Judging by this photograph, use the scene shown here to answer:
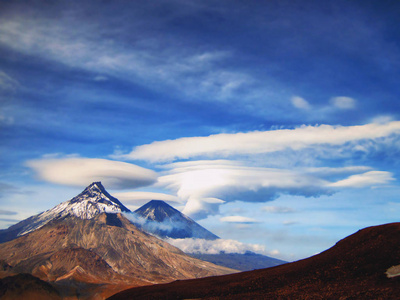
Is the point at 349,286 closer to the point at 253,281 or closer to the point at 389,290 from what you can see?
the point at 389,290

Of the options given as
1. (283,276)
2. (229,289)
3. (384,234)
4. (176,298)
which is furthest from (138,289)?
(384,234)

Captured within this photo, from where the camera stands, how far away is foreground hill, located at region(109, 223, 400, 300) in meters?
50.0

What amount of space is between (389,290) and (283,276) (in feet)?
90.3

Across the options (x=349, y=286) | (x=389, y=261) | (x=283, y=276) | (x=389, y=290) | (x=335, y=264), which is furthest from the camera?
(x=283, y=276)

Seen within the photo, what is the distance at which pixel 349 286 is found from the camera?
5172 centimetres

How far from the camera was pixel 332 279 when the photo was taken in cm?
5888

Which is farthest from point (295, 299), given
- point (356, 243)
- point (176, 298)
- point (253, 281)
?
point (176, 298)

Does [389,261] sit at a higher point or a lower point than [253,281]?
higher

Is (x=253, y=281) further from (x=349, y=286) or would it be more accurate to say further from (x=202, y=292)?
(x=349, y=286)

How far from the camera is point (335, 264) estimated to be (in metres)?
64.4

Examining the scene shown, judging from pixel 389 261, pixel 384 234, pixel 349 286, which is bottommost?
pixel 349 286

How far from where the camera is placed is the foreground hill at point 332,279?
4997 cm

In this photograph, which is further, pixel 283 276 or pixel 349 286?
pixel 283 276

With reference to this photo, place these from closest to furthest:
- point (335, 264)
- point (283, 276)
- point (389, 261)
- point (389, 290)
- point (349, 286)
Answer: point (389, 290) < point (349, 286) < point (389, 261) < point (335, 264) < point (283, 276)
